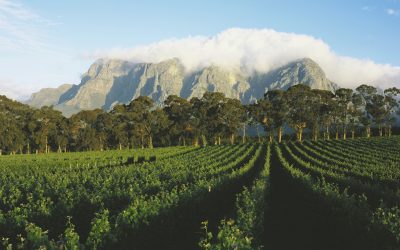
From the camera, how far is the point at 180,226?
16.6 meters

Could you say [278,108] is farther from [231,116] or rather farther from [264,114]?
[231,116]

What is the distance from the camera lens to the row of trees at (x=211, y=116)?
11369 cm

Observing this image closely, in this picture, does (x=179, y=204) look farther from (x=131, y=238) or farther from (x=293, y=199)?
(x=293, y=199)

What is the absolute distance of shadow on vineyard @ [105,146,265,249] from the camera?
13578mm

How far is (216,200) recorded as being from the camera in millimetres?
22078

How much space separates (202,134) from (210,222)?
10301 cm

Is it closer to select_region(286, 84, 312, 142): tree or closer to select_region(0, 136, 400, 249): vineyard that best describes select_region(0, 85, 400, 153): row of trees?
select_region(286, 84, 312, 142): tree

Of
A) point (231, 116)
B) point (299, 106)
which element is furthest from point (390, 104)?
point (231, 116)

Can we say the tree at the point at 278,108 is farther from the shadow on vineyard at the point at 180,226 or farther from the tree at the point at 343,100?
the shadow on vineyard at the point at 180,226

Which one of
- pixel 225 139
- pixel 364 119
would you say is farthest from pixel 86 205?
pixel 225 139

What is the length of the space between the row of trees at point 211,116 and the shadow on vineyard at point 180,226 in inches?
3626

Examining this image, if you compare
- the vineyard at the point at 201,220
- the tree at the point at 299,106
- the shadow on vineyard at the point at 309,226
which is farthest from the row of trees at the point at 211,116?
the vineyard at the point at 201,220

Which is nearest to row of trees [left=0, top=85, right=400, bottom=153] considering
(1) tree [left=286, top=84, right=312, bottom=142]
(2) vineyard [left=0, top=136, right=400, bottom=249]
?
(1) tree [left=286, top=84, right=312, bottom=142]

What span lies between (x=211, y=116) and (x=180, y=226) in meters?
101
